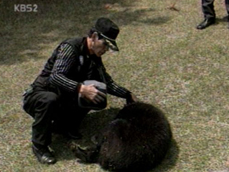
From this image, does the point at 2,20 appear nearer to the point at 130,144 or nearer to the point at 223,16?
the point at 223,16

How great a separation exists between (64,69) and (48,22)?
4.12 metres

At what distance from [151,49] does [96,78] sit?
2166mm

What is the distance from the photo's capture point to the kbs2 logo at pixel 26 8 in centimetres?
816

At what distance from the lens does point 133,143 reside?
339 centimetres

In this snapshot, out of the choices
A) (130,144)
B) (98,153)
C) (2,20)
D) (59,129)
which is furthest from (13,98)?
(2,20)

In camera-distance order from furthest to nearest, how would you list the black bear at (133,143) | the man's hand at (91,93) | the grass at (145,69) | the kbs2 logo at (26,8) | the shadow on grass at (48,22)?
the kbs2 logo at (26,8)
the shadow on grass at (48,22)
the grass at (145,69)
the man's hand at (91,93)
the black bear at (133,143)

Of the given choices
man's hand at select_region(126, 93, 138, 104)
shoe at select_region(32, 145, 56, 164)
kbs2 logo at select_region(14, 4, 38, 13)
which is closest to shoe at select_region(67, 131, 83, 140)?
shoe at select_region(32, 145, 56, 164)

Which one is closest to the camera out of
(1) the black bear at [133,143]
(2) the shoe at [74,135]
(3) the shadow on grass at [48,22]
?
(1) the black bear at [133,143]

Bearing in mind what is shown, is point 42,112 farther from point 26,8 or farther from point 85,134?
point 26,8

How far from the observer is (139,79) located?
16.9 ft

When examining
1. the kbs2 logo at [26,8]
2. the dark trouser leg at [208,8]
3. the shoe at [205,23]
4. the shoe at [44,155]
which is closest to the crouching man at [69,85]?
the shoe at [44,155]

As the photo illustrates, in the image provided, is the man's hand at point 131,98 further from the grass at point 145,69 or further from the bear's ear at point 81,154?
the bear's ear at point 81,154

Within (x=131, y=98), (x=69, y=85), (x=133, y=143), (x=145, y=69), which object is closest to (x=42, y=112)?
(x=69, y=85)

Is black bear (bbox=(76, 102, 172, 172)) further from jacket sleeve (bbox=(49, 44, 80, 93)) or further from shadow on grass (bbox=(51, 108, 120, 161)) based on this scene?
jacket sleeve (bbox=(49, 44, 80, 93))
